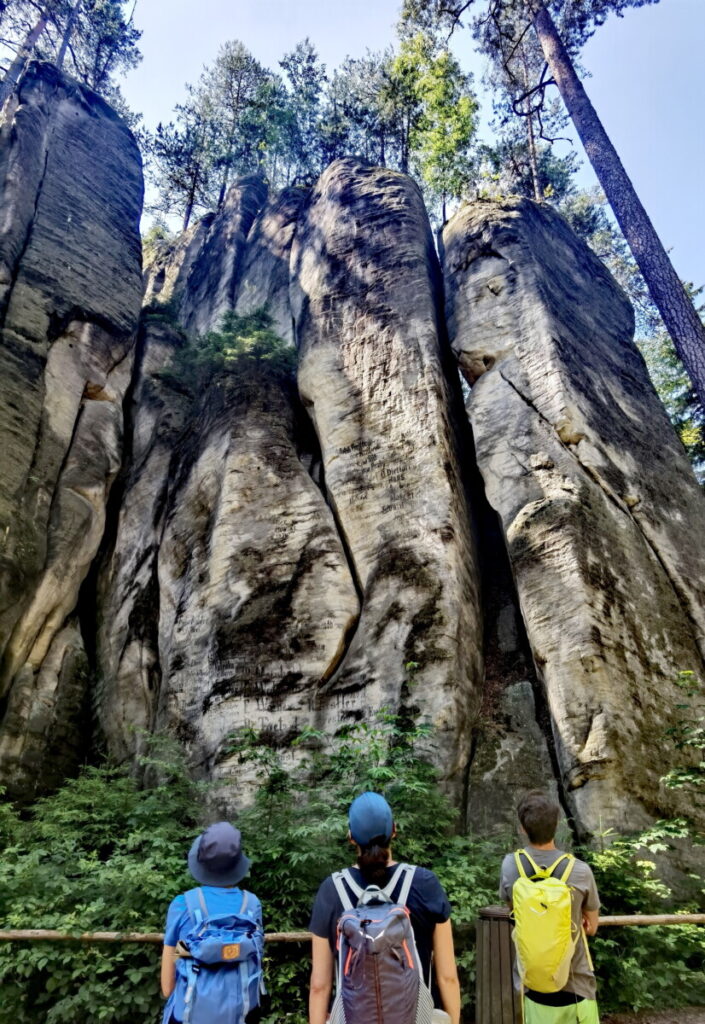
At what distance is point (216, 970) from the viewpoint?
2906 millimetres

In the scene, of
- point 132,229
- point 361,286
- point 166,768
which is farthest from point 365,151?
point 166,768

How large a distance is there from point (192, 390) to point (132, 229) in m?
5.85

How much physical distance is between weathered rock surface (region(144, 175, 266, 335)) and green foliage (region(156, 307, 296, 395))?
3.73 metres

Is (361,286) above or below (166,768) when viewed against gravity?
above

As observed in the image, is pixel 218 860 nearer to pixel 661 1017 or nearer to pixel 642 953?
pixel 642 953

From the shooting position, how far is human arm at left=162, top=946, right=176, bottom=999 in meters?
3.04

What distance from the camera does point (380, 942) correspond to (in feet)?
8.34

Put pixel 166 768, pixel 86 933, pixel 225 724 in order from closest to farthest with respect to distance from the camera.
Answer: pixel 86 933, pixel 166 768, pixel 225 724

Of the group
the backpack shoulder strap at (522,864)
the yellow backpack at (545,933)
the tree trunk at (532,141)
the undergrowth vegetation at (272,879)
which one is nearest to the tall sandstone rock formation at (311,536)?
the undergrowth vegetation at (272,879)

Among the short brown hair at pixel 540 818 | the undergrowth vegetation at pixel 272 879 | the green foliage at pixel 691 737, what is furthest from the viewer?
the green foliage at pixel 691 737

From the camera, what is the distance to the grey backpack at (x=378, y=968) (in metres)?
2.50

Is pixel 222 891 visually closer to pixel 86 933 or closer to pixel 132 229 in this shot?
pixel 86 933

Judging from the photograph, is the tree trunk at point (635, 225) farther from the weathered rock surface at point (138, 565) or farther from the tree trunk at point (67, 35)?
the tree trunk at point (67, 35)

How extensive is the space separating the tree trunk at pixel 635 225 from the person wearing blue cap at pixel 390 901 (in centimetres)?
895
